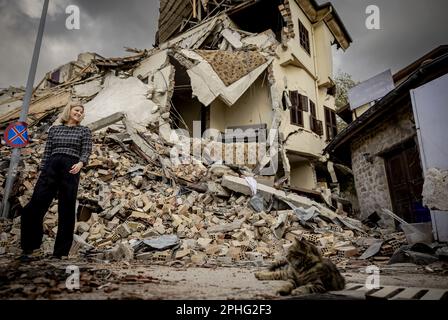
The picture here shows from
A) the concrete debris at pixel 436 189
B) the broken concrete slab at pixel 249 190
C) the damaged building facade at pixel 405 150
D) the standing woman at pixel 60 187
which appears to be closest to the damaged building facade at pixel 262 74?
the damaged building facade at pixel 405 150

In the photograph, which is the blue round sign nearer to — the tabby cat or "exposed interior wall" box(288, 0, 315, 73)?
the tabby cat

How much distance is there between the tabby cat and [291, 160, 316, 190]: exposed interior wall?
1063 centimetres

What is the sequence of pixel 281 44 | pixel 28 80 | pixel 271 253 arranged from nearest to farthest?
pixel 271 253, pixel 28 80, pixel 281 44

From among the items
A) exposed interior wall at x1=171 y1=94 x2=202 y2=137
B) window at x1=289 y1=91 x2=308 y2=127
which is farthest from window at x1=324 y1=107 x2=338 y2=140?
exposed interior wall at x1=171 y1=94 x2=202 y2=137

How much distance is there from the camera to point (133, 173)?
688 centimetres

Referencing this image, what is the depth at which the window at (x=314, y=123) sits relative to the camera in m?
12.9

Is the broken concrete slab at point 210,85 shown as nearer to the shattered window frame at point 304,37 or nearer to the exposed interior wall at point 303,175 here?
the shattered window frame at point 304,37

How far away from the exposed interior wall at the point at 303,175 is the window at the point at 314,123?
5.33 feet

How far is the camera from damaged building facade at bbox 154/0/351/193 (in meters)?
10.4

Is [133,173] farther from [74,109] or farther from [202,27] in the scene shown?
[202,27]

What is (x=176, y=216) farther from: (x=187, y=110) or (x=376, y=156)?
(x=187, y=110)

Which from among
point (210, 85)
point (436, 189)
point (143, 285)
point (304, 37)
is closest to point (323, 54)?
point (304, 37)
